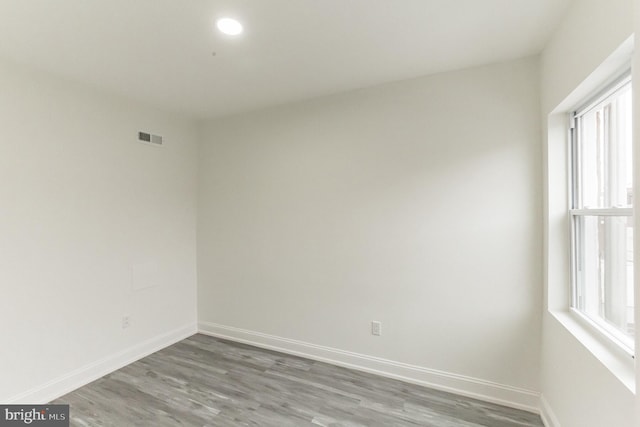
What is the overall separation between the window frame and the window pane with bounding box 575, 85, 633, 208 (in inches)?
0.8

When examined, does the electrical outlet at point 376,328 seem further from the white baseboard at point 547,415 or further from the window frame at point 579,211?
the window frame at point 579,211

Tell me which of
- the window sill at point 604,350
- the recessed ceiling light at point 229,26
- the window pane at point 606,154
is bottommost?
the window sill at point 604,350

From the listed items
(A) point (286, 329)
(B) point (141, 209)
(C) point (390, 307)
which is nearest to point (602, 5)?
(C) point (390, 307)

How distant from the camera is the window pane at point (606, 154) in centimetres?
139

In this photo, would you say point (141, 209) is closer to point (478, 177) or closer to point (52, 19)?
point (52, 19)

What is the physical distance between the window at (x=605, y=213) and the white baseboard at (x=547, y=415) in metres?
0.71

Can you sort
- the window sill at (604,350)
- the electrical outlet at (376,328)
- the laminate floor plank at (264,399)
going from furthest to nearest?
the electrical outlet at (376,328), the laminate floor plank at (264,399), the window sill at (604,350)

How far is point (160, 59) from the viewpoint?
2135 mm

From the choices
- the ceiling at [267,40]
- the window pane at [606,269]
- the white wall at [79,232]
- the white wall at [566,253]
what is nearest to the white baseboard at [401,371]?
the white wall at [566,253]

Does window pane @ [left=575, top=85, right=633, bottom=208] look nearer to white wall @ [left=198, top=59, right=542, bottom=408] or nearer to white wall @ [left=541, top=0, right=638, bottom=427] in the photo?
white wall @ [left=541, top=0, right=638, bottom=427]

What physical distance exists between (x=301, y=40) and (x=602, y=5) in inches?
60.2

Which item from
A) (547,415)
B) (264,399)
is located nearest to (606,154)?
(547,415)

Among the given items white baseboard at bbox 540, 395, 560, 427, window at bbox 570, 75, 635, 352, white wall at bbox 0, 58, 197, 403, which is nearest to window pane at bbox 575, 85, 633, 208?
window at bbox 570, 75, 635, 352

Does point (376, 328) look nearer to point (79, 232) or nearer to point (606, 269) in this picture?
point (606, 269)
